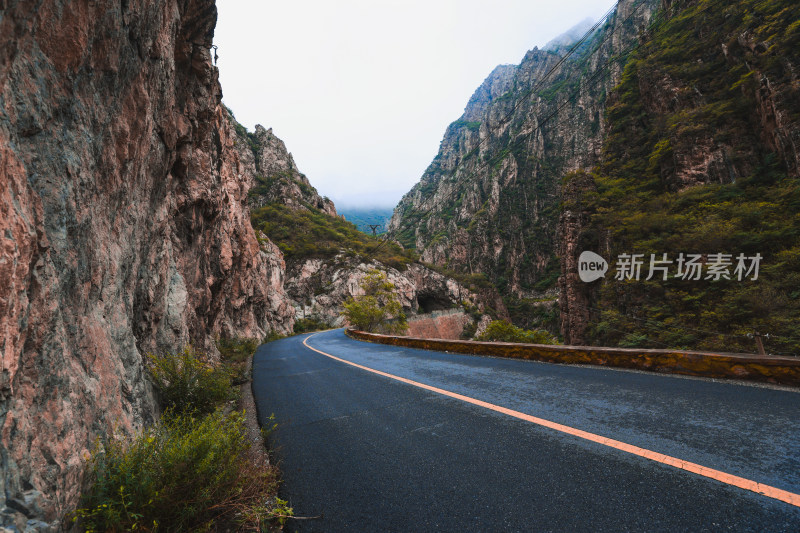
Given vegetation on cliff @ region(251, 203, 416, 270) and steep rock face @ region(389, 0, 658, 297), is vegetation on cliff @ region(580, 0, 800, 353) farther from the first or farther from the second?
steep rock face @ region(389, 0, 658, 297)

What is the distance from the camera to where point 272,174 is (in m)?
73.1

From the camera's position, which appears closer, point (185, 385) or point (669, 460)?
point (669, 460)

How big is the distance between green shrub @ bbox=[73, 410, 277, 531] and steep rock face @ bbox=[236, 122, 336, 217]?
66102mm

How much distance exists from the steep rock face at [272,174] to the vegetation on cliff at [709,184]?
193 ft

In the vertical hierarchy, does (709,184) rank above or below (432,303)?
above

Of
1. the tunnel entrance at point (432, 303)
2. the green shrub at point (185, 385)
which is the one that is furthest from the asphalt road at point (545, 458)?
the tunnel entrance at point (432, 303)

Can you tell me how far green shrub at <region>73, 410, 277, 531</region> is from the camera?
75.3 inches

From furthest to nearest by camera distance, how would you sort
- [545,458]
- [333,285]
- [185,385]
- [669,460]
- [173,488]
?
[333,285] < [185,385] < [545,458] < [669,460] < [173,488]

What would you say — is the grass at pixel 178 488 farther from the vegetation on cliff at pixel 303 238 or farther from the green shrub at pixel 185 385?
the vegetation on cliff at pixel 303 238

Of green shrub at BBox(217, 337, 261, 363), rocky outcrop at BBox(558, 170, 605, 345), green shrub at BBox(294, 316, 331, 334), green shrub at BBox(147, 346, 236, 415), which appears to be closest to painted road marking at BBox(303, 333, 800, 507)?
green shrub at BBox(147, 346, 236, 415)

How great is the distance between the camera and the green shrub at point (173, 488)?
191 centimetres

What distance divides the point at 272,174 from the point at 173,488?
8037 cm

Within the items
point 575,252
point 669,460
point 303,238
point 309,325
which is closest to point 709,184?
point 575,252

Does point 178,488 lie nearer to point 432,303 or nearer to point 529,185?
point 432,303
